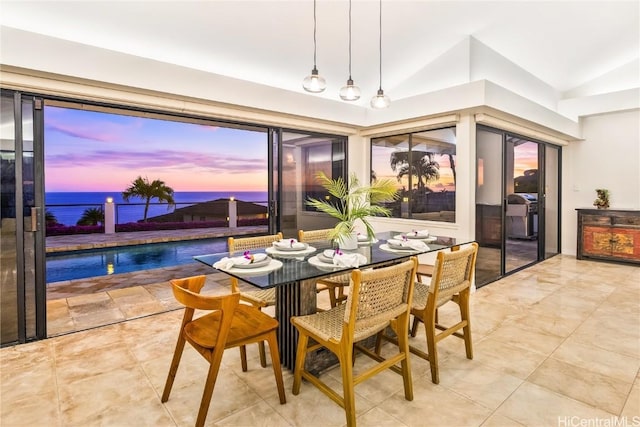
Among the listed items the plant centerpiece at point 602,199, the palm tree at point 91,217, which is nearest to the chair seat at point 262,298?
the plant centerpiece at point 602,199

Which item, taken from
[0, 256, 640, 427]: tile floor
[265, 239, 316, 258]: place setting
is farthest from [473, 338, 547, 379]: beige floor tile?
[265, 239, 316, 258]: place setting

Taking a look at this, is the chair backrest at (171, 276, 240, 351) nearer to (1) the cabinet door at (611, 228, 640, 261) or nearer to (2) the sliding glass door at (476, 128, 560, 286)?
(2) the sliding glass door at (476, 128, 560, 286)

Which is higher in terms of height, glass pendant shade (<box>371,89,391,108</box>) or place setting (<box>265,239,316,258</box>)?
glass pendant shade (<box>371,89,391,108</box>)

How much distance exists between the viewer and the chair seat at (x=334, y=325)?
186cm

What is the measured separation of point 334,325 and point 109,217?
9053 millimetres

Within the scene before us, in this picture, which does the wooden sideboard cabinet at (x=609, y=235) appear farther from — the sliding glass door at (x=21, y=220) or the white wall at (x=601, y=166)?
the sliding glass door at (x=21, y=220)

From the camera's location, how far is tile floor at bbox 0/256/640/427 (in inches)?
75.5

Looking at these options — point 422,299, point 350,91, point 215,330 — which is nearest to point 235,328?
point 215,330

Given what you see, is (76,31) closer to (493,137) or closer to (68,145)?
(493,137)

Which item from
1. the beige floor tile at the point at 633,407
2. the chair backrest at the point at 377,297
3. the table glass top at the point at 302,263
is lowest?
the beige floor tile at the point at 633,407

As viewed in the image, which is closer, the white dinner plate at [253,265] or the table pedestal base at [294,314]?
the white dinner plate at [253,265]

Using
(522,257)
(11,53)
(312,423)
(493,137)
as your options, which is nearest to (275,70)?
(11,53)

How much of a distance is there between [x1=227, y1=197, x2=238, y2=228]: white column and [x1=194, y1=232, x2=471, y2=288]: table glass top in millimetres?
8027

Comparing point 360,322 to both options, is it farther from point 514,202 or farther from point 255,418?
point 514,202
